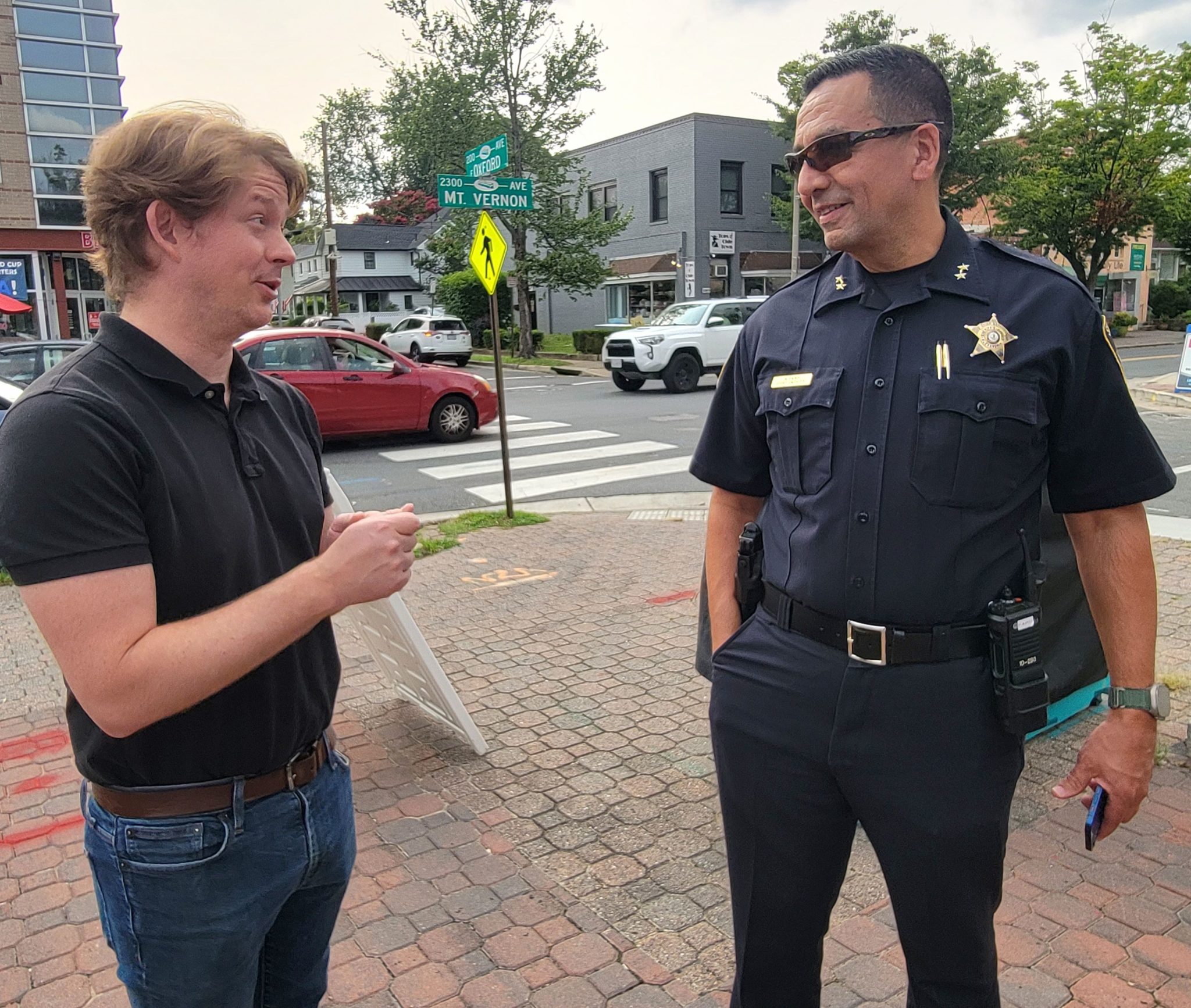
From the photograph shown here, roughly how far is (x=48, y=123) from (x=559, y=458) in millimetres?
29060

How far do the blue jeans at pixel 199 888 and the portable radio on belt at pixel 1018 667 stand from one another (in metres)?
1.31

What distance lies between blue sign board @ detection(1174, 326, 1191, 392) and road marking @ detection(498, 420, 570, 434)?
10.3 m

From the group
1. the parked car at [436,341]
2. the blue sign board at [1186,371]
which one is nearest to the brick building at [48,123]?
the parked car at [436,341]

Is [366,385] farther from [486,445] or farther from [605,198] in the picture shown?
[605,198]

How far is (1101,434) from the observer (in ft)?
6.41

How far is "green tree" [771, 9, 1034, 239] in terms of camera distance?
30.3 m

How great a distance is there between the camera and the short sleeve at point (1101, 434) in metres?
1.92

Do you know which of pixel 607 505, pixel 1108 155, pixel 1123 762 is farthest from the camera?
pixel 1108 155

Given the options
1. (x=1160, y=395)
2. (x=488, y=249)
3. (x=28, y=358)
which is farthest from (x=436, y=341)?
(x=488, y=249)

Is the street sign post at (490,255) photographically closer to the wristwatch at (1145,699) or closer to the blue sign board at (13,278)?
the wristwatch at (1145,699)

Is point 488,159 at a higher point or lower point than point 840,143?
higher

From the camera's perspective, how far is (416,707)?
15.1 ft

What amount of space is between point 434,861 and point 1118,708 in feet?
7.40

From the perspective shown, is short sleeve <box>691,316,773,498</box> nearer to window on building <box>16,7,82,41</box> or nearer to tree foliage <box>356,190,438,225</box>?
window on building <box>16,7,82,41</box>
